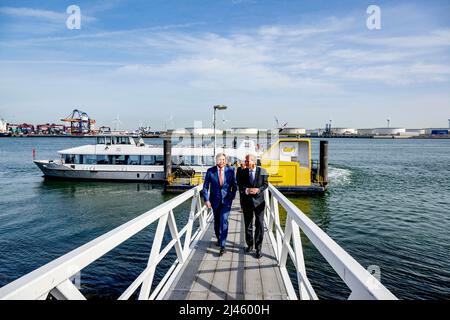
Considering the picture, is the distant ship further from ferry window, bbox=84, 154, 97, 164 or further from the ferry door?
the ferry door

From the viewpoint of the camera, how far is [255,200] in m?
5.30

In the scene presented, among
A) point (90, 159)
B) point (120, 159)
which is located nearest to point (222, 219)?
point (120, 159)

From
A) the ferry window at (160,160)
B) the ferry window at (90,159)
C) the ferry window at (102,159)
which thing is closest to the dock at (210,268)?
the ferry window at (160,160)

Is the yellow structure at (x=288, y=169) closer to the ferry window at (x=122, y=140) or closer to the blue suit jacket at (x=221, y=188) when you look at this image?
the ferry window at (x=122, y=140)

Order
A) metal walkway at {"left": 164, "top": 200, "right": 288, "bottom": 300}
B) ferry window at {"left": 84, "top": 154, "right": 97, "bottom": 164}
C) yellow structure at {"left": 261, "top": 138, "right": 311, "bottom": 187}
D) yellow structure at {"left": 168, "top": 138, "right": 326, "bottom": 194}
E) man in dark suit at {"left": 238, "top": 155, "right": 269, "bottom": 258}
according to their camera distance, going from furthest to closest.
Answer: ferry window at {"left": 84, "top": 154, "right": 97, "bottom": 164}, yellow structure at {"left": 261, "top": 138, "right": 311, "bottom": 187}, yellow structure at {"left": 168, "top": 138, "right": 326, "bottom": 194}, man in dark suit at {"left": 238, "top": 155, "right": 269, "bottom": 258}, metal walkway at {"left": 164, "top": 200, "right": 288, "bottom": 300}

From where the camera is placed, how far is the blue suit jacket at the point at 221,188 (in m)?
5.38

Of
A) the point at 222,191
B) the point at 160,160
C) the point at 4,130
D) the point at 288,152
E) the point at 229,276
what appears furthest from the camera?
the point at 4,130

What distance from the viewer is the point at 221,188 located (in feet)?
17.6

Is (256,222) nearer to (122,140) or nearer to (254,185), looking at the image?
(254,185)

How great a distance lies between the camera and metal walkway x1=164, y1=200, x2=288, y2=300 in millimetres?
3869

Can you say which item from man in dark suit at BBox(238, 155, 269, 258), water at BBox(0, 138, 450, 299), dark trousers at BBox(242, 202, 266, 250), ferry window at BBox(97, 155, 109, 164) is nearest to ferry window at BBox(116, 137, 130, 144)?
ferry window at BBox(97, 155, 109, 164)

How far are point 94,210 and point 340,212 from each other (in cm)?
1473

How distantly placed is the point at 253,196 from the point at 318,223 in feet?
37.1

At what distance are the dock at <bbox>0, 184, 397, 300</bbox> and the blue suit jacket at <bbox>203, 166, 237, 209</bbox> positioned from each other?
85 centimetres
